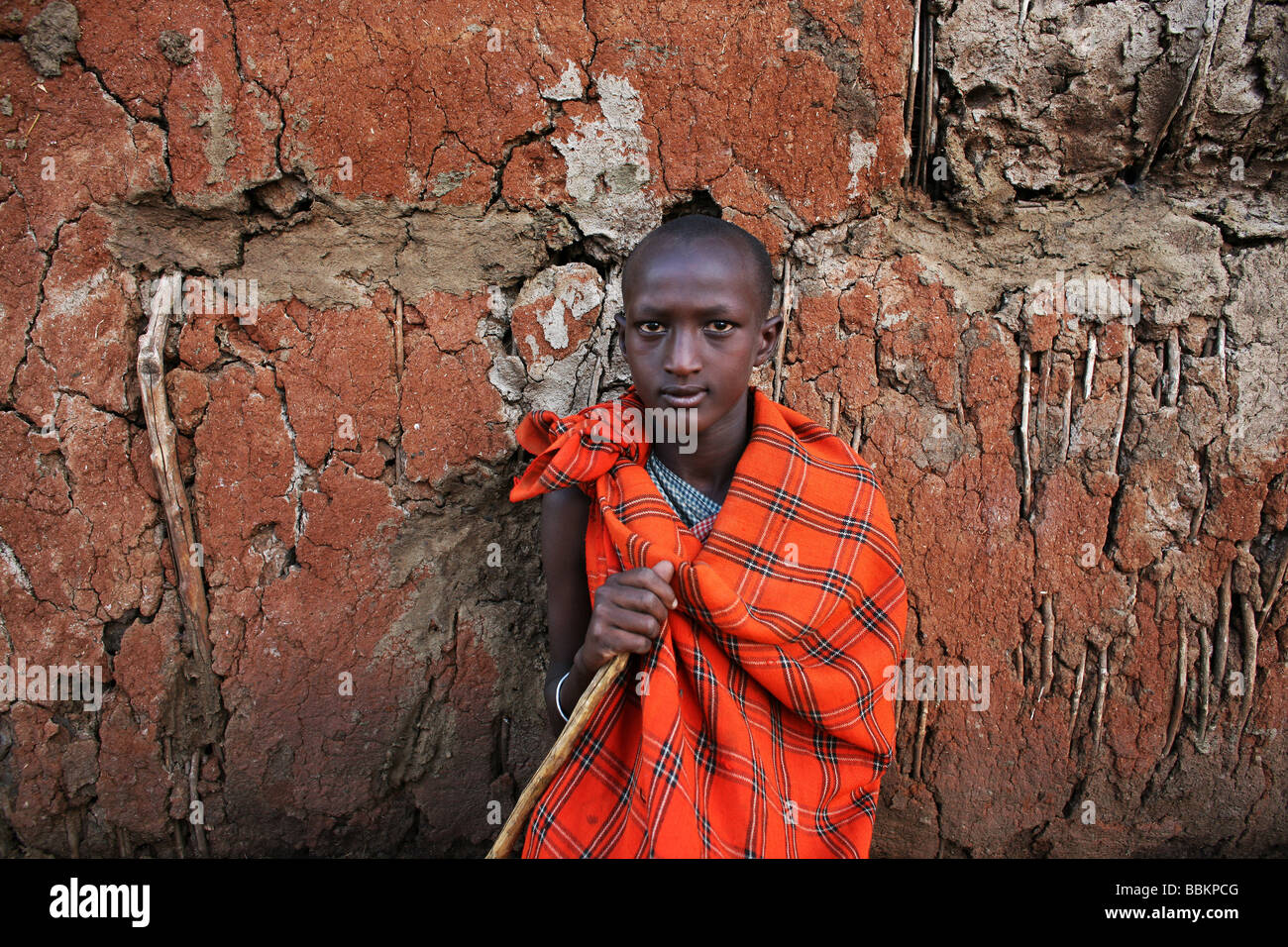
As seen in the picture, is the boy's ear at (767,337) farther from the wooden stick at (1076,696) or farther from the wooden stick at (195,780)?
the wooden stick at (195,780)

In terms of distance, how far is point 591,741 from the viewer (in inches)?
67.0

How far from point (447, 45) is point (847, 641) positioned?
6.13 feet

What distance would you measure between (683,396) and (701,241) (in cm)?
36

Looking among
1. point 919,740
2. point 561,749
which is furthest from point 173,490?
point 919,740

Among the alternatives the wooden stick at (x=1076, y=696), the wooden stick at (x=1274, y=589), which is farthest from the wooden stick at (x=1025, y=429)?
the wooden stick at (x=1274, y=589)

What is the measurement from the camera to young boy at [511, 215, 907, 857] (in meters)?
1.56

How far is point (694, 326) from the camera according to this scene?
1.67 metres

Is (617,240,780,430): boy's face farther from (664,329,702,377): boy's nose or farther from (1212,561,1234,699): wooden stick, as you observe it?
(1212,561,1234,699): wooden stick

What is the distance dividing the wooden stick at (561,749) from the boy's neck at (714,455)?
55 cm

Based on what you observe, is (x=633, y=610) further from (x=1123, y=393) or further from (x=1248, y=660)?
(x=1248, y=660)

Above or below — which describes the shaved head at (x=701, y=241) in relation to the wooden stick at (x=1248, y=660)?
above

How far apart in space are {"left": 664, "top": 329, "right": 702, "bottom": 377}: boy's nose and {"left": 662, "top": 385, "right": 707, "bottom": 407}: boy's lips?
40 millimetres

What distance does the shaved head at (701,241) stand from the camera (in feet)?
5.64

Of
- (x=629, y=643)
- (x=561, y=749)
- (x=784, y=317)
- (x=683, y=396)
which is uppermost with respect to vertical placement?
(x=784, y=317)
